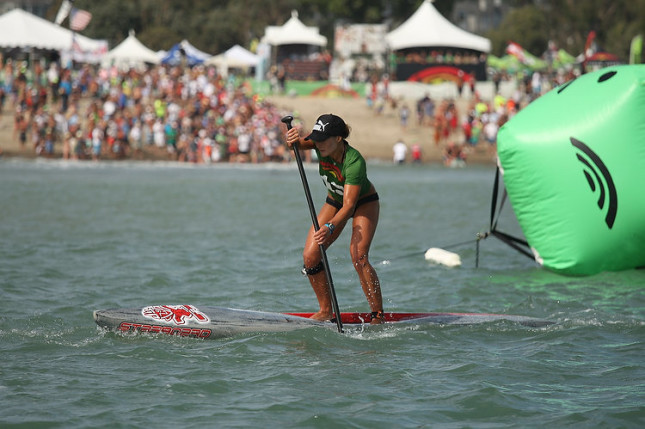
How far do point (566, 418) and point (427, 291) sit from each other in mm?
5510

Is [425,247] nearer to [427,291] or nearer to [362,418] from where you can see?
[427,291]

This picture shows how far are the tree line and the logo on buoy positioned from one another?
61.9 meters

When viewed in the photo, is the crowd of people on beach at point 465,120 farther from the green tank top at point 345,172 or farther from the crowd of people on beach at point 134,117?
the green tank top at point 345,172

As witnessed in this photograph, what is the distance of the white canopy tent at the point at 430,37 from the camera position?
45.1 m

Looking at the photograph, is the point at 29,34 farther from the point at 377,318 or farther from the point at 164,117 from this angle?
the point at 377,318

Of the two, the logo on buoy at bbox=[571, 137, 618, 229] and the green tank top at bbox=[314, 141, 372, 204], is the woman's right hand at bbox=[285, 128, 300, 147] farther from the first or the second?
the logo on buoy at bbox=[571, 137, 618, 229]

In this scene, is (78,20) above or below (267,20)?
below

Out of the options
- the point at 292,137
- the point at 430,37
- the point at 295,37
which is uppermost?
the point at 295,37

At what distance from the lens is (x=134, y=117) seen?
122 ft

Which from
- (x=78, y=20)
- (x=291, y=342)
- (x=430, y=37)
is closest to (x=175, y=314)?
(x=291, y=342)

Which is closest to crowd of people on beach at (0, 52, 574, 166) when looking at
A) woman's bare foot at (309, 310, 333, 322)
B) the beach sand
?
the beach sand

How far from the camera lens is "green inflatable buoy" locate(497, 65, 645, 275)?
11.9 metres

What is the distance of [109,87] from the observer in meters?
39.2

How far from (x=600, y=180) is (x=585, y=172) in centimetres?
21
